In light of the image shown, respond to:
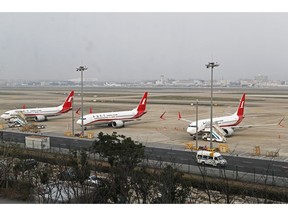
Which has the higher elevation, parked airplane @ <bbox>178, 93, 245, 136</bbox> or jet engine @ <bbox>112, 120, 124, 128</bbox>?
parked airplane @ <bbox>178, 93, 245, 136</bbox>

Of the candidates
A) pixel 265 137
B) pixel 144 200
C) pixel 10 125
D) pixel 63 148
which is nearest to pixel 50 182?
pixel 144 200

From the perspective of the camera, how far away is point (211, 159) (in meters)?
28.4

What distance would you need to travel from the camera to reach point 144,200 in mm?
16266

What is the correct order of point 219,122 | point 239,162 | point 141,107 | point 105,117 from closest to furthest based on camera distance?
point 239,162 → point 219,122 → point 105,117 → point 141,107

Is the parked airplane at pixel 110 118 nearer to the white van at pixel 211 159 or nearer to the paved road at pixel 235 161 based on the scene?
the paved road at pixel 235 161

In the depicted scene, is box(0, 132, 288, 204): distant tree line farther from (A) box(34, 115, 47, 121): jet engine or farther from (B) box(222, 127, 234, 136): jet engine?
(A) box(34, 115, 47, 121): jet engine

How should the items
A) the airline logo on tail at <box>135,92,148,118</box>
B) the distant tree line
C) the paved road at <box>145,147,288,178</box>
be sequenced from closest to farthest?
the distant tree line → the paved road at <box>145,147,288,178</box> → the airline logo on tail at <box>135,92,148,118</box>

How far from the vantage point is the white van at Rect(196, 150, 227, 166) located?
28.1 m

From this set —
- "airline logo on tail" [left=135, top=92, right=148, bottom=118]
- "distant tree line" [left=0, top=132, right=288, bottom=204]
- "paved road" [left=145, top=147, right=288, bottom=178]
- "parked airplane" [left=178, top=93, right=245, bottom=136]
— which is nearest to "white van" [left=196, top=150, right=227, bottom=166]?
"paved road" [left=145, top=147, right=288, bottom=178]

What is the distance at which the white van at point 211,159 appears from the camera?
28078mm

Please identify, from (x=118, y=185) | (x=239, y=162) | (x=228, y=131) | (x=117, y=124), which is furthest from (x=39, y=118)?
(x=118, y=185)

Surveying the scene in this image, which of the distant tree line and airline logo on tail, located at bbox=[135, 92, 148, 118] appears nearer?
the distant tree line

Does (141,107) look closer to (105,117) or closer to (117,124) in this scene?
(117,124)

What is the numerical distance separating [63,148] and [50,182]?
→ 17.0m
